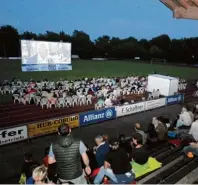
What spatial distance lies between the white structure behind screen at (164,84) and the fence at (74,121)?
3.28 m

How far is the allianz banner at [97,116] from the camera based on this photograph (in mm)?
12992

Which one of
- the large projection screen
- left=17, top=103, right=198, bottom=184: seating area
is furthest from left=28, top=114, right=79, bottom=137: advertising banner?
the large projection screen

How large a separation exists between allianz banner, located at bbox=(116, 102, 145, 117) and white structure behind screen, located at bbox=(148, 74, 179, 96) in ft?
22.0

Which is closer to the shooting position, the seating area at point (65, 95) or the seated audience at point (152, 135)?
the seated audience at point (152, 135)

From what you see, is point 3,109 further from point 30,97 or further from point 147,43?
point 147,43

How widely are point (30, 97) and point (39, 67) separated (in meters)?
3.07

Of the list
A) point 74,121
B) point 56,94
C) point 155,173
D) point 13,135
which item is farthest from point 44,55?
point 155,173

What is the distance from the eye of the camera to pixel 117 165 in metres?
4.52

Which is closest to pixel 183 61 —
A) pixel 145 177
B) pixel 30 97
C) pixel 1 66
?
pixel 1 66

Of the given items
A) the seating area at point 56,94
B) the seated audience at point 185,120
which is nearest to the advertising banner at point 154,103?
the seating area at point 56,94

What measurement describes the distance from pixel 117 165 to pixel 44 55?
16762 millimetres

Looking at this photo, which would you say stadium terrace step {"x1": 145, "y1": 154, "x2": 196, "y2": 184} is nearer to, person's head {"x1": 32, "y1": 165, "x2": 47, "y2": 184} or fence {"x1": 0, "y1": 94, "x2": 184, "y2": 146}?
person's head {"x1": 32, "y1": 165, "x2": 47, "y2": 184}

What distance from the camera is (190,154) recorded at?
6.23 metres

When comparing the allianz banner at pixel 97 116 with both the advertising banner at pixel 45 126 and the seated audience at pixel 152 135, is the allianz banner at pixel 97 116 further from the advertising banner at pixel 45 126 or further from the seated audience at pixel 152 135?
the seated audience at pixel 152 135
